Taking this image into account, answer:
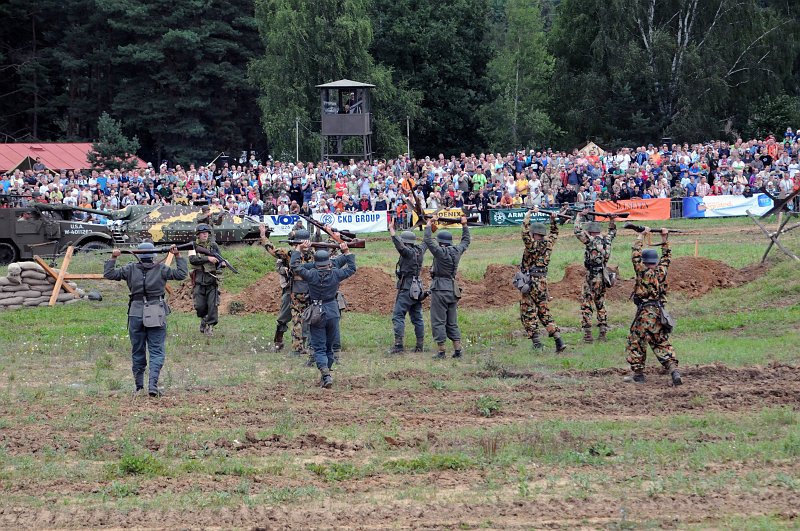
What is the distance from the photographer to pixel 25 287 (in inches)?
965

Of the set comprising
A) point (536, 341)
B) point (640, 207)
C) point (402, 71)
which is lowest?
point (536, 341)

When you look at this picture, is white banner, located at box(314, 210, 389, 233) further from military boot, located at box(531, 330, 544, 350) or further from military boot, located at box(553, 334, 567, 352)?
military boot, located at box(553, 334, 567, 352)

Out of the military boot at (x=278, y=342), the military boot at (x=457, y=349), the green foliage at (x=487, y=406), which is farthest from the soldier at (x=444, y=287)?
the green foliage at (x=487, y=406)

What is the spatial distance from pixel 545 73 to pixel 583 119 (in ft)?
25.4

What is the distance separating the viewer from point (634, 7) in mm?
53250

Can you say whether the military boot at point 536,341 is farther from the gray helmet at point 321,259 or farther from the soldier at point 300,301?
the gray helmet at point 321,259

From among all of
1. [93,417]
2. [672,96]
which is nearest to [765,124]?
[672,96]

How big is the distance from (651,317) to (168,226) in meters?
19.3

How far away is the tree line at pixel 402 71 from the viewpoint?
53.0m

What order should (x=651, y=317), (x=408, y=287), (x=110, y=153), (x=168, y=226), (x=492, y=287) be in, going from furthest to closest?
(x=110, y=153)
(x=168, y=226)
(x=492, y=287)
(x=408, y=287)
(x=651, y=317)

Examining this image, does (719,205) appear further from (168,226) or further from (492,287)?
(168,226)

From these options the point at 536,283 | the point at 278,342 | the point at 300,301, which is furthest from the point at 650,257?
the point at 278,342

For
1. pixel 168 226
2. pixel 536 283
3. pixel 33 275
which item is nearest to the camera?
pixel 536 283

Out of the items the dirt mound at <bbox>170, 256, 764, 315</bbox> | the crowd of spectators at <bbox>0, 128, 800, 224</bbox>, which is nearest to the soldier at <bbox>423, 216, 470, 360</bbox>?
the dirt mound at <bbox>170, 256, 764, 315</bbox>
